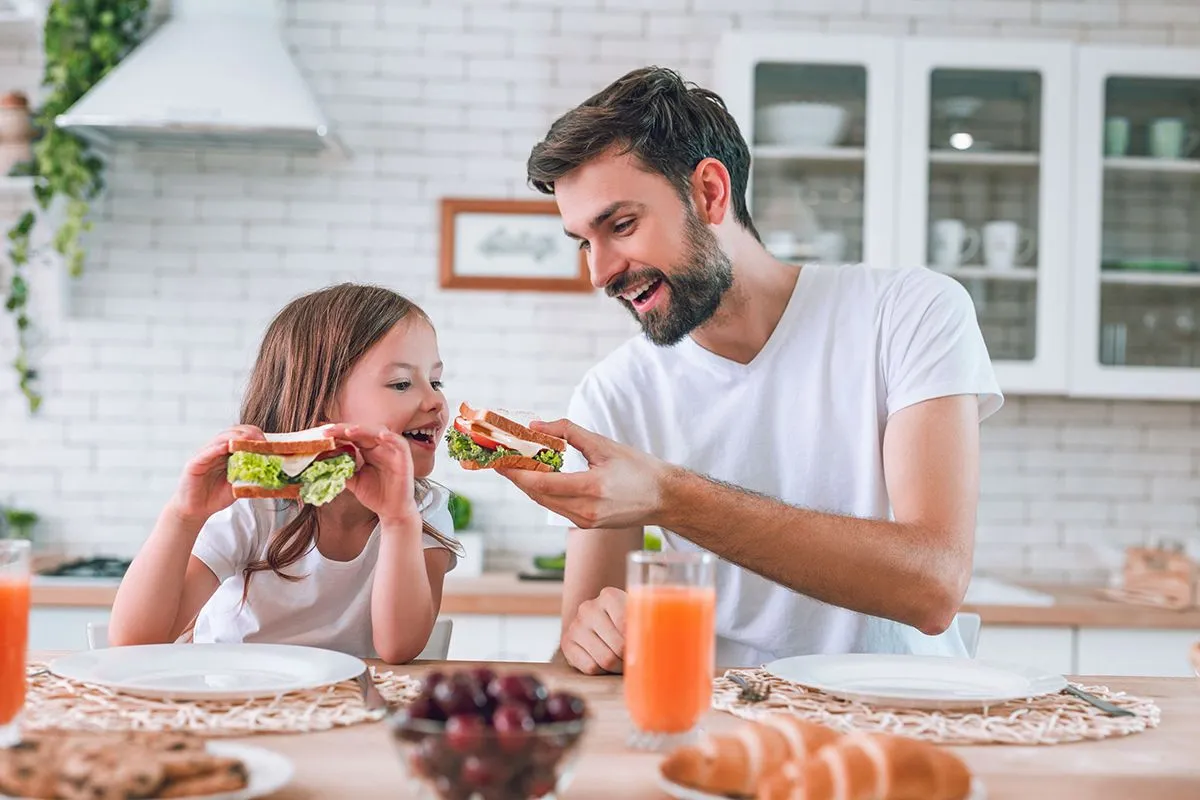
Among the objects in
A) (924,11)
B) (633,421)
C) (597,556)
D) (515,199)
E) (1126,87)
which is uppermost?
(924,11)

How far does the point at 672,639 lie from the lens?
119 centimetres

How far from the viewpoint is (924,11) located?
3.86 metres

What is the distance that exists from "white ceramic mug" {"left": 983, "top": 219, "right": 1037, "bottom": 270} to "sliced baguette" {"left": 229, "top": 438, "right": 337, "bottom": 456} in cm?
243

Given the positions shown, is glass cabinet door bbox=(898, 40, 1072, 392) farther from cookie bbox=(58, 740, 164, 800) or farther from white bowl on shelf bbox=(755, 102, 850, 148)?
cookie bbox=(58, 740, 164, 800)

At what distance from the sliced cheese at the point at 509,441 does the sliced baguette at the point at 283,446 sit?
0.82 ft

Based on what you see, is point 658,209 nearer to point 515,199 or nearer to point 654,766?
point 654,766

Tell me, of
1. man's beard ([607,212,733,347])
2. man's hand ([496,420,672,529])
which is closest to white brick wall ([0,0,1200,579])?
man's beard ([607,212,733,347])

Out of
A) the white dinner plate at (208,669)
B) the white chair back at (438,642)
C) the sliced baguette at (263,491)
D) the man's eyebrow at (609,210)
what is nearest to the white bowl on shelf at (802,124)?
the man's eyebrow at (609,210)

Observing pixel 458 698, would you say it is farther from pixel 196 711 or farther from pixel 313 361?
pixel 313 361

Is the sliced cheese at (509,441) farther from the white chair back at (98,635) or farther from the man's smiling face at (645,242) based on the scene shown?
the white chair back at (98,635)

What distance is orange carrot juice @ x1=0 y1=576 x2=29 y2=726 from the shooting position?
3.79 feet

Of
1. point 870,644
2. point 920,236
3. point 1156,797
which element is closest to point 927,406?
point 870,644

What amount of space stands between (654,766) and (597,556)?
3.30 ft

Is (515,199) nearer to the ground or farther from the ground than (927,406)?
farther from the ground
